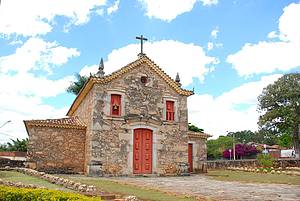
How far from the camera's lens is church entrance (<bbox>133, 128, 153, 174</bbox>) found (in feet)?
70.7

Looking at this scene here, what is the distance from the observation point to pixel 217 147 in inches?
2857

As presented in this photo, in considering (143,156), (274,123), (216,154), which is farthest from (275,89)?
(143,156)

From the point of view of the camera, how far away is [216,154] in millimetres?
67250

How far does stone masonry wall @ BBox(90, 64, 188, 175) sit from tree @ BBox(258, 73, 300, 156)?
24.5 meters

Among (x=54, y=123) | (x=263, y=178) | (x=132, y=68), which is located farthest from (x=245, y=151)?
(x=54, y=123)

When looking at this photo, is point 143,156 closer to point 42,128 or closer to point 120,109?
point 120,109

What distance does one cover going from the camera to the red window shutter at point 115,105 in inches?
843

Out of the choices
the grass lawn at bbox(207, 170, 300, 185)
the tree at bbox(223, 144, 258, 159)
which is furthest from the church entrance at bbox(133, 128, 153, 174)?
the tree at bbox(223, 144, 258, 159)

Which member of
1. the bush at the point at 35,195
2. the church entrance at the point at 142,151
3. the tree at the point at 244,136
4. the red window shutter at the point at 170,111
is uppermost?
the tree at the point at 244,136

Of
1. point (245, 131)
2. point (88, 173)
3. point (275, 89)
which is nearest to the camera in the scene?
point (88, 173)

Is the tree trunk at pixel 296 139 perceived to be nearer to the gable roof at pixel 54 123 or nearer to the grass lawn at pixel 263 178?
the grass lawn at pixel 263 178

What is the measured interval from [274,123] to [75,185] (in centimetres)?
3940

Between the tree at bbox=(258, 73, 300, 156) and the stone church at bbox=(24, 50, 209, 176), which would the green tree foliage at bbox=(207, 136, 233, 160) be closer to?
the tree at bbox=(258, 73, 300, 156)

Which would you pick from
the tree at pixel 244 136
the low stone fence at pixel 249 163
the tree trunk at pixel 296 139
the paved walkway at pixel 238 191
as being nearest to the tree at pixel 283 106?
the tree trunk at pixel 296 139
